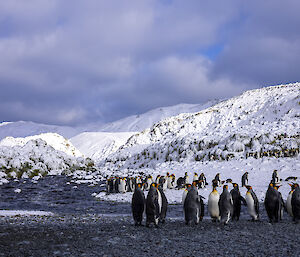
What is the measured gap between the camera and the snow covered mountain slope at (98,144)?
420 ft

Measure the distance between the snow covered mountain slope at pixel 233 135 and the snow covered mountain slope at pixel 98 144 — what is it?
33415 mm

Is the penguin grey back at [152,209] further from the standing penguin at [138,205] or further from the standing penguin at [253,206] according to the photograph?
the standing penguin at [253,206]

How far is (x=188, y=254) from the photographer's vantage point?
5883 mm

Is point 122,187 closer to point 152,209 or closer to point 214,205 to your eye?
point 214,205

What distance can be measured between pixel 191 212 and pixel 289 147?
1289 inches

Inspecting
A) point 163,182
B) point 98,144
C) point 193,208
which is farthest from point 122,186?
point 98,144

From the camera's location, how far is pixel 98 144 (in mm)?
139750

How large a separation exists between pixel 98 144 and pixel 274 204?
133 m

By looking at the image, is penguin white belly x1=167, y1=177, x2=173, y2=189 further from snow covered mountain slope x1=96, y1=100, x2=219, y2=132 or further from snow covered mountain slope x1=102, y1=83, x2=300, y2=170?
snow covered mountain slope x1=96, y1=100, x2=219, y2=132

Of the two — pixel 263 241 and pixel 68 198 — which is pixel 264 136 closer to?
pixel 68 198

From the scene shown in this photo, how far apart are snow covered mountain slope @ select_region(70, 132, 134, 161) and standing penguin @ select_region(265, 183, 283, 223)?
111673mm

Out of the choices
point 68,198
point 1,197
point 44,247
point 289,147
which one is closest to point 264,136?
point 289,147

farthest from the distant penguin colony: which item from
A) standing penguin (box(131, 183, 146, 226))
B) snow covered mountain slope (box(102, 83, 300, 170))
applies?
snow covered mountain slope (box(102, 83, 300, 170))

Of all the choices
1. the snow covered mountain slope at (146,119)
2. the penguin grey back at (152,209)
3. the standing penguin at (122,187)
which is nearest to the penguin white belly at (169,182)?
the standing penguin at (122,187)
